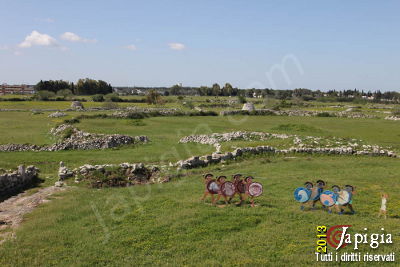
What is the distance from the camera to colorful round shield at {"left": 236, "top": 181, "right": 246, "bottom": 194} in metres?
14.3

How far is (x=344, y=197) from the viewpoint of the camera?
13.2 meters

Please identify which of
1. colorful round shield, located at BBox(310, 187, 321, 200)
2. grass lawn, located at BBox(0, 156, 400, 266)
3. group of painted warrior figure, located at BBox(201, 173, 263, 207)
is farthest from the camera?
group of painted warrior figure, located at BBox(201, 173, 263, 207)

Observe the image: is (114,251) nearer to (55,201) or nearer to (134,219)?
(134,219)

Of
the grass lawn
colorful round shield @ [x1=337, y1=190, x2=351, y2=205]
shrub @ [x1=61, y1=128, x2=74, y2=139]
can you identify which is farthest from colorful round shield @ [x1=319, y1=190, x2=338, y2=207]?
shrub @ [x1=61, y1=128, x2=74, y2=139]

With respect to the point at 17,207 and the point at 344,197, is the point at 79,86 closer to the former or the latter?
the point at 17,207

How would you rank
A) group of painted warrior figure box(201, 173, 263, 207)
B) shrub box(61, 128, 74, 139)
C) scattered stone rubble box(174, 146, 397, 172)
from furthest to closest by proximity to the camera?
1. shrub box(61, 128, 74, 139)
2. scattered stone rubble box(174, 146, 397, 172)
3. group of painted warrior figure box(201, 173, 263, 207)

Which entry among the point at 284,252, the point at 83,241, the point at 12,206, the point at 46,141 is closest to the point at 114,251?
the point at 83,241

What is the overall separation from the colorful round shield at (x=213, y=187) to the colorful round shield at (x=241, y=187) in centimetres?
92

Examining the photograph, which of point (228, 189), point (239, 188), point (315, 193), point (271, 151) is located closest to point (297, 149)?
point (271, 151)

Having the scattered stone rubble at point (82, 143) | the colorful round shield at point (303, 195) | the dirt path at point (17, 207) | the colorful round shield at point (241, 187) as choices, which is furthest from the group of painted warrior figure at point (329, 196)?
the scattered stone rubble at point (82, 143)

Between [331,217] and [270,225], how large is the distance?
263cm

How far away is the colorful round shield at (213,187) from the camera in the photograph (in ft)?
47.0

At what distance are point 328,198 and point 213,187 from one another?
15.6 feet

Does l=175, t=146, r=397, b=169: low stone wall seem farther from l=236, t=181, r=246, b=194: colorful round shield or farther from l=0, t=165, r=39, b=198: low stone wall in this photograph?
l=0, t=165, r=39, b=198: low stone wall
